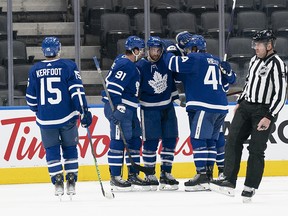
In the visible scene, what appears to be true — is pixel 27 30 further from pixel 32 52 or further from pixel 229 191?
pixel 229 191

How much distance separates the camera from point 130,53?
886 cm

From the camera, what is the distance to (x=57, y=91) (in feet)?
26.1

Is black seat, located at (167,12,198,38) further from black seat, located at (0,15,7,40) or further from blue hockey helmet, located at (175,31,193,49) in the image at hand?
blue hockey helmet, located at (175,31,193,49)

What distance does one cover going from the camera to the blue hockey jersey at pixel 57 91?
313 inches

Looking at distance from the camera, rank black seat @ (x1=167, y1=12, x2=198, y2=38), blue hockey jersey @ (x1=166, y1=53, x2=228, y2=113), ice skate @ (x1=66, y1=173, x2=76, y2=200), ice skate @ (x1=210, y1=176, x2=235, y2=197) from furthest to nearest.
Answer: black seat @ (x1=167, y1=12, x2=198, y2=38) → blue hockey jersey @ (x1=166, y1=53, x2=228, y2=113) → ice skate @ (x1=66, y1=173, x2=76, y2=200) → ice skate @ (x1=210, y1=176, x2=235, y2=197)

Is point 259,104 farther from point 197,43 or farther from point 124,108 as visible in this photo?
point 124,108

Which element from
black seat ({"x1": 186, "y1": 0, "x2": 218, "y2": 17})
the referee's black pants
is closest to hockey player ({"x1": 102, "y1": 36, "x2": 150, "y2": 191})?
the referee's black pants

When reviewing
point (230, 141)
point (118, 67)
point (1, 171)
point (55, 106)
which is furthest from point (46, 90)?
point (1, 171)

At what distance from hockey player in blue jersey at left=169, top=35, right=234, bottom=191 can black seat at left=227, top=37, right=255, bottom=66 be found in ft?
8.05

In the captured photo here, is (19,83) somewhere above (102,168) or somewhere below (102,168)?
above

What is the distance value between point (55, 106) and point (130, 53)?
1.17 metres

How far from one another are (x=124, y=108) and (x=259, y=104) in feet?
5.38

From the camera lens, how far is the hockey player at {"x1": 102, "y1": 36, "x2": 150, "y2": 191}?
28.6 feet

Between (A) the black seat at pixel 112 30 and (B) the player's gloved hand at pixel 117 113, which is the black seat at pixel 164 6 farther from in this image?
(B) the player's gloved hand at pixel 117 113
